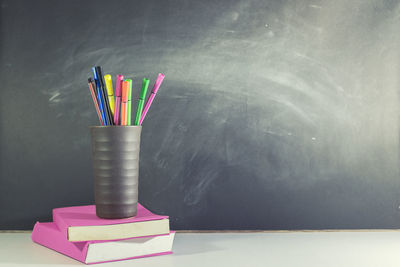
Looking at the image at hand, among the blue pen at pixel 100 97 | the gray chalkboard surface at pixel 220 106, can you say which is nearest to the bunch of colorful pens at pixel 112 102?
the blue pen at pixel 100 97

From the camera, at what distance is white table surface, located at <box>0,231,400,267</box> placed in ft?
2.02

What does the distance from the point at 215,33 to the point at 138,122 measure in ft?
0.92

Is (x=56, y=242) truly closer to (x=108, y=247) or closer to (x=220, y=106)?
(x=108, y=247)

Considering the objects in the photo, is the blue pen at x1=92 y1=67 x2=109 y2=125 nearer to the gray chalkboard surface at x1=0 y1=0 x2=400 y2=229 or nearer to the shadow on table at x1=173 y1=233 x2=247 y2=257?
the gray chalkboard surface at x1=0 y1=0 x2=400 y2=229

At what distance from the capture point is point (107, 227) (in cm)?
61

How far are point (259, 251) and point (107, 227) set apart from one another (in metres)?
0.27

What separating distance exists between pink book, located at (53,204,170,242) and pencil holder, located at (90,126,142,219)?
2 cm

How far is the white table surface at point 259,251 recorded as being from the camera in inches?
24.2

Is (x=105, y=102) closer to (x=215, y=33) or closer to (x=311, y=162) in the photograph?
(x=215, y=33)

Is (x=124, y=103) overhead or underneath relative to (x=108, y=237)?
overhead

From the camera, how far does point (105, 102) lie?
2.22 ft

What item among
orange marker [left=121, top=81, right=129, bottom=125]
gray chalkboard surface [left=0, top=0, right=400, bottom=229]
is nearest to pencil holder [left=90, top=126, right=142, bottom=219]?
orange marker [left=121, top=81, right=129, bottom=125]

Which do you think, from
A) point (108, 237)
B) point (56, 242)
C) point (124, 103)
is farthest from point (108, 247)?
point (124, 103)

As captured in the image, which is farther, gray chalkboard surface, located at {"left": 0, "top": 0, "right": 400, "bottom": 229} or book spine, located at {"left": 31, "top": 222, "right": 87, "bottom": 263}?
gray chalkboard surface, located at {"left": 0, "top": 0, "right": 400, "bottom": 229}
